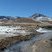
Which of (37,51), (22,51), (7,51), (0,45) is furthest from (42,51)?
(0,45)

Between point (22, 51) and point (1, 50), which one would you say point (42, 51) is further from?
point (1, 50)

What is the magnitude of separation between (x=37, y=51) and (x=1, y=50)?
3205 mm

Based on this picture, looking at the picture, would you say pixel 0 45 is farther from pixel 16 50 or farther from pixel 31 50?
pixel 31 50

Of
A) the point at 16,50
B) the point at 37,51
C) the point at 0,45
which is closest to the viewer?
the point at 37,51

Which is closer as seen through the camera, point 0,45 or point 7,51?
point 7,51

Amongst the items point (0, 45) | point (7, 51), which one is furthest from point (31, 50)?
point (0, 45)

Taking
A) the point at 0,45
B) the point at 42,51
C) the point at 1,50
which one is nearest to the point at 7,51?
the point at 1,50

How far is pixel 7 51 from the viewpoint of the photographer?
16.4 metres

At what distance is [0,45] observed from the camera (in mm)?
18094

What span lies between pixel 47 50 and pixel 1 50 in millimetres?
4035

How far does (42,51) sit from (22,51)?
1724 millimetres

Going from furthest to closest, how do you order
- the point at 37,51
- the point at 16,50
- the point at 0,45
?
1. the point at 0,45
2. the point at 16,50
3. the point at 37,51

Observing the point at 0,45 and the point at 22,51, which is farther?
the point at 0,45

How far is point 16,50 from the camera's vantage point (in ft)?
55.6
